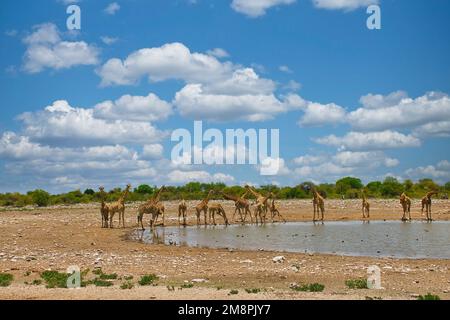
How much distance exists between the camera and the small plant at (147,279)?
13.3 metres

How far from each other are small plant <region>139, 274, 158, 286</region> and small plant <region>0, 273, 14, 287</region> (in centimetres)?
324

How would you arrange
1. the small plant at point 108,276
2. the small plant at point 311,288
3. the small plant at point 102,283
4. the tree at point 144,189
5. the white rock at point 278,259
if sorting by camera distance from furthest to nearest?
the tree at point 144,189, the white rock at point 278,259, the small plant at point 108,276, the small plant at point 102,283, the small plant at point 311,288

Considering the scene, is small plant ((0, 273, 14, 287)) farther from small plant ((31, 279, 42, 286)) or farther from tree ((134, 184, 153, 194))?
tree ((134, 184, 153, 194))

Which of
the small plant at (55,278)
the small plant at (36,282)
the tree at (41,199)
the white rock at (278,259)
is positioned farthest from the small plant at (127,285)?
the tree at (41,199)

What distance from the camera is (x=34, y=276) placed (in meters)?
14.8

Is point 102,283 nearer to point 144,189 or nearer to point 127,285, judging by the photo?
point 127,285

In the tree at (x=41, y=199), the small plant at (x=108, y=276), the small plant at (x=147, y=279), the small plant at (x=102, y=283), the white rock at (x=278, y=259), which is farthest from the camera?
the tree at (x=41, y=199)

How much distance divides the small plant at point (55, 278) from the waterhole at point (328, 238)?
9.18 metres

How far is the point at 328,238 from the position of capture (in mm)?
25281

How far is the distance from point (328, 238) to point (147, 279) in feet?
44.2

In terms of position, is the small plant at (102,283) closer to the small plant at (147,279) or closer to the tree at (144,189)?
the small plant at (147,279)
